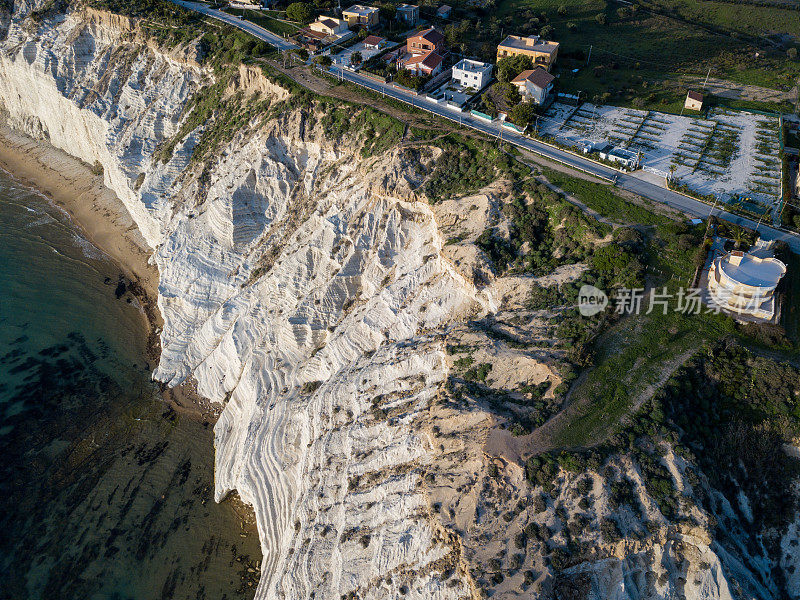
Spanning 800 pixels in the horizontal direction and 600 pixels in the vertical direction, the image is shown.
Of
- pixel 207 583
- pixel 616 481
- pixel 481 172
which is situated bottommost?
pixel 207 583

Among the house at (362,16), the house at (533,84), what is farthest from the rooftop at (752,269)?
the house at (362,16)

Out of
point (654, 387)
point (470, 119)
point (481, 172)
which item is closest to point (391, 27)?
point (470, 119)

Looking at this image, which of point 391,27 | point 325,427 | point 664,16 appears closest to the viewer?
point 325,427

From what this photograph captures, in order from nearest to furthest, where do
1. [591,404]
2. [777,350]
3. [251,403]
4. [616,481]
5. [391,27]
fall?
1. [616,481]
2. [591,404]
3. [777,350]
4. [251,403]
5. [391,27]

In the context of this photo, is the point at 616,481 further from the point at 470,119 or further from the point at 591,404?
the point at 470,119

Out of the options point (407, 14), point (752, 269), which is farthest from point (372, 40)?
point (752, 269)

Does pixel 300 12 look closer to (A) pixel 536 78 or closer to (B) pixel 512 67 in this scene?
(B) pixel 512 67
